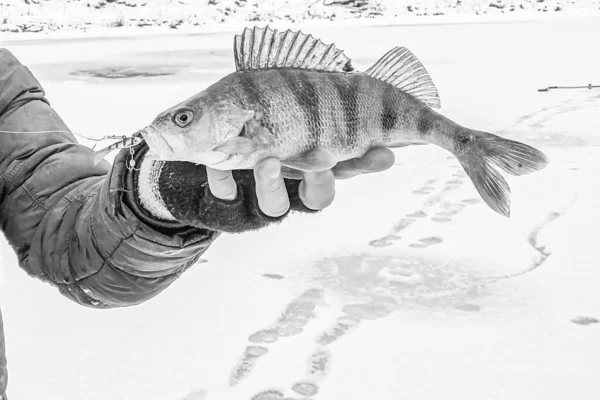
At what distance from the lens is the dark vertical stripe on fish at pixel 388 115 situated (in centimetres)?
144

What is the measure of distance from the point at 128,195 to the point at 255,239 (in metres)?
1.80

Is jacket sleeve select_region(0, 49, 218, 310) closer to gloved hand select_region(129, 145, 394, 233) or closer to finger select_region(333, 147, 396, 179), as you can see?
gloved hand select_region(129, 145, 394, 233)

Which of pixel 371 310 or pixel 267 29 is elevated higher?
pixel 267 29

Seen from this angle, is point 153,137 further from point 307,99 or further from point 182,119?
point 307,99

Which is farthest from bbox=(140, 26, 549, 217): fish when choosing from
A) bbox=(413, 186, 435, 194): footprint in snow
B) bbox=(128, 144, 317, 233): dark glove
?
bbox=(413, 186, 435, 194): footprint in snow

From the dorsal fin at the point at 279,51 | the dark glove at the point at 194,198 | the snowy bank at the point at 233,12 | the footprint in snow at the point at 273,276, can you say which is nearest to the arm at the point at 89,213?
the dark glove at the point at 194,198

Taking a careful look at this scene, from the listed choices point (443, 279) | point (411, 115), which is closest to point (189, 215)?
point (411, 115)

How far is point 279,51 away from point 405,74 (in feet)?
1.00

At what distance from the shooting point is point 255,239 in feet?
10.7

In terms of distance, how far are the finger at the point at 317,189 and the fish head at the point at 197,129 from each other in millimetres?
189

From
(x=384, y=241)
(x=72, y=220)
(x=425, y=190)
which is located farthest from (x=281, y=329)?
(x=425, y=190)

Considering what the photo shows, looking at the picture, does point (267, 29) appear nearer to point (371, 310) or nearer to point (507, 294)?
point (371, 310)

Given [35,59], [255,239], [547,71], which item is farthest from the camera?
[35,59]

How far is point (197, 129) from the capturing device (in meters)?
1.26
